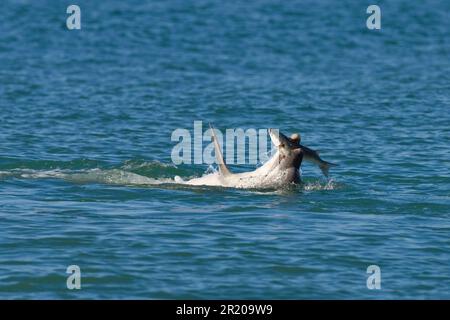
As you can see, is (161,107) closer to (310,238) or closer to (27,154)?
(27,154)

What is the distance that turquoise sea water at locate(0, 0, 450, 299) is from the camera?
1762cm

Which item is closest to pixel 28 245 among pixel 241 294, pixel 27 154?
pixel 241 294

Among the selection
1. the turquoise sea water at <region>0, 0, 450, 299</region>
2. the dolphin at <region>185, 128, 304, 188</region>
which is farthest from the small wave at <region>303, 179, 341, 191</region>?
the dolphin at <region>185, 128, 304, 188</region>

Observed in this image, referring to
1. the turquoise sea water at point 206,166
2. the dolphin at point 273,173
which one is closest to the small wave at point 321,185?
the turquoise sea water at point 206,166

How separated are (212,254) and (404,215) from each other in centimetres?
440

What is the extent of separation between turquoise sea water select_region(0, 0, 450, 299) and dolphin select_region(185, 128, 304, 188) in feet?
1.07

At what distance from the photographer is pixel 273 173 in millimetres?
22875

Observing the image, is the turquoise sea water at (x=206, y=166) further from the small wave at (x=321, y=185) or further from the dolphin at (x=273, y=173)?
the dolphin at (x=273, y=173)

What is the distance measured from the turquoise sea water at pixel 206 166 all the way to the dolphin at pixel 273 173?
0.33 meters

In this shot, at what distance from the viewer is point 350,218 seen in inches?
818

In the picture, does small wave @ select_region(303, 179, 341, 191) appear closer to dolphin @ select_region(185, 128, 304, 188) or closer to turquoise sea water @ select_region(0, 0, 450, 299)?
turquoise sea water @ select_region(0, 0, 450, 299)

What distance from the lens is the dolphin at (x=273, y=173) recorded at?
73.5 ft

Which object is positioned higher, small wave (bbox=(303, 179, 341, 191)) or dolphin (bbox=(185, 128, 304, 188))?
dolphin (bbox=(185, 128, 304, 188))
